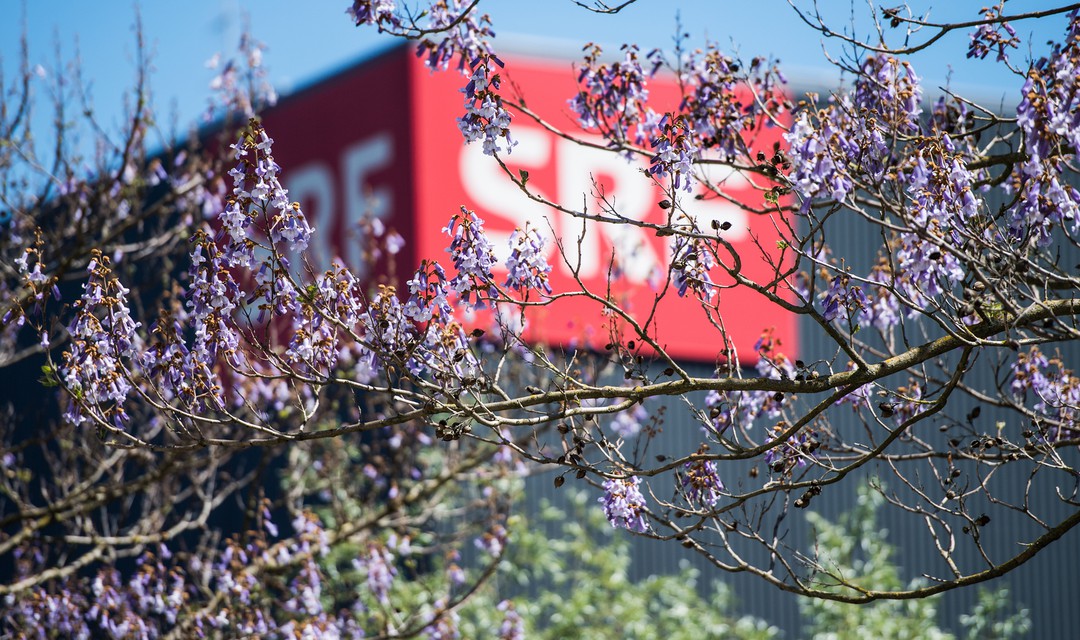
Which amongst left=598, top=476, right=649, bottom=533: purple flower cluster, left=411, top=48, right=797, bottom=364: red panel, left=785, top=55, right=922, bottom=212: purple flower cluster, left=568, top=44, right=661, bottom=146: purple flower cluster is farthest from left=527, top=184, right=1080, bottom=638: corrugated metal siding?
left=598, top=476, right=649, bottom=533: purple flower cluster

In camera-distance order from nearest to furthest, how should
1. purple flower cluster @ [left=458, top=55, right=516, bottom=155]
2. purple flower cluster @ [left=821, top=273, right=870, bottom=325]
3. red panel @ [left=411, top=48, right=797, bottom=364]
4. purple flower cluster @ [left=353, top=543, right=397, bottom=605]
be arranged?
purple flower cluster @ [left=458, top=55, right=516, bottom=155], purple flower cluster @ [left=821, top=273, right=870, bottom=325], purple flower cluster @ [left=353, top=543, right=397, bottom=605], red panel @ [left=411, top=48, right=797, bottom=364]

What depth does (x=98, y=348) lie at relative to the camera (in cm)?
629

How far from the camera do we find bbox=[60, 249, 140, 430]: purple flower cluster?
6.25 metres

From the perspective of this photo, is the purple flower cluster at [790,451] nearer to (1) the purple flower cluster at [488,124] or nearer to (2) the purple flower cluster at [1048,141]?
(2) the purple flower cluster at [1048,141]

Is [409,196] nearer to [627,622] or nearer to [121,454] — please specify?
[627,622]

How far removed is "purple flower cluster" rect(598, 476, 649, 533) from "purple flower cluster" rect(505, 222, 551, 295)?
1.05m

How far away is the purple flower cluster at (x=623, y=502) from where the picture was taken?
6.54 m

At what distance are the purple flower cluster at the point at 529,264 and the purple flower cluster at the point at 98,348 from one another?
182cm

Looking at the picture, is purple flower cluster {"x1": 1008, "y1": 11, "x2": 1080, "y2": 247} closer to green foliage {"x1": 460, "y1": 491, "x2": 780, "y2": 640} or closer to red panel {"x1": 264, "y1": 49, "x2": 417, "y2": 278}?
green foliage {"x1": 460, "y1": 491, "x2": 780, "y2": 640}

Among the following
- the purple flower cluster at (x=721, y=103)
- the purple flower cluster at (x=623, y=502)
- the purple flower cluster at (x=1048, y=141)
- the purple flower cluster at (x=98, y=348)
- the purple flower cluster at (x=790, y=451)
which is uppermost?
the purple flower cluster at (x=721, y=103)

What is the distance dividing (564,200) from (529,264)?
637 inches

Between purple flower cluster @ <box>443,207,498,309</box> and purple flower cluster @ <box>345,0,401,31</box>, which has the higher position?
purple flower cluster @ <box>345,0,401,31</box>

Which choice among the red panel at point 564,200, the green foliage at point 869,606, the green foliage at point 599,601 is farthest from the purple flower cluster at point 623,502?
the red panel at point 564,200

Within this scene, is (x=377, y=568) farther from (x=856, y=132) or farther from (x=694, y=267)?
(x=856, y=132)
